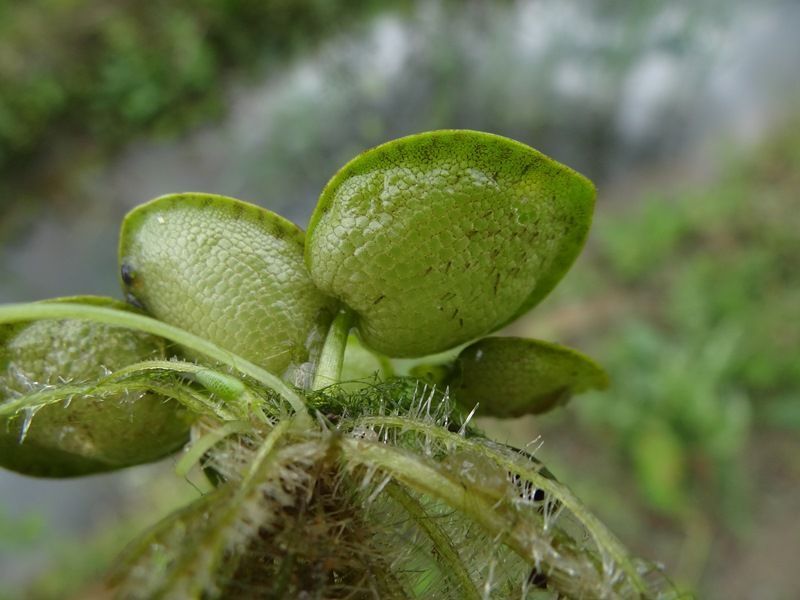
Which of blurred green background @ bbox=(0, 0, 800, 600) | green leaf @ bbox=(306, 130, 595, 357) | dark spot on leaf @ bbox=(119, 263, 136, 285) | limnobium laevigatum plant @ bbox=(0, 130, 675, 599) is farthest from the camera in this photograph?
blurred green background @ bbox=(0, 0, 800, 600)

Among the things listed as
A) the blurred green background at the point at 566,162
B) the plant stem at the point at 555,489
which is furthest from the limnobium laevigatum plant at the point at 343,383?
the blurred green background at the point at 566,162

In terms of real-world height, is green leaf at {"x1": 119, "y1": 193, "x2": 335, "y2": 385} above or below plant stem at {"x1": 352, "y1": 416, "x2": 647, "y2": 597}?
above

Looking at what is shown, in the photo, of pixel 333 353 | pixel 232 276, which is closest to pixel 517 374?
pixel 333 353

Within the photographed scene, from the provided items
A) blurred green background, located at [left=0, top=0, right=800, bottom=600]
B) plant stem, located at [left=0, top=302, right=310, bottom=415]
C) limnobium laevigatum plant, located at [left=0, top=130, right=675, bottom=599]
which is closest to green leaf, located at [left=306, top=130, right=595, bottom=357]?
limnobium laevigatum plant, located at [left=0, top=130, right=675, bottom=599]

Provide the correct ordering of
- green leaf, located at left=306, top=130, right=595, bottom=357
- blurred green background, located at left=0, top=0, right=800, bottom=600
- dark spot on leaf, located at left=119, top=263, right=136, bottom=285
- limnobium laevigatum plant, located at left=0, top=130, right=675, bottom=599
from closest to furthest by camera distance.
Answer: limnobium laevigatum plant, located at left=0, top=130, right=675, bottom=599 → green leaf, located at left=306, top=130, right=595, bottom=357 → dark spot on leaf, located at left=119, top=263, right=136, bottom=285 → blurred green background, located at left=0, top=0, right=800, bottom=600

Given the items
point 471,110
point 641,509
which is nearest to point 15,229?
point 471,110

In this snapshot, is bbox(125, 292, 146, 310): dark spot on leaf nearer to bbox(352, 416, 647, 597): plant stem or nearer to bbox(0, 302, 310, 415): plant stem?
bbox(0, 302, 310, 415): plant stem
